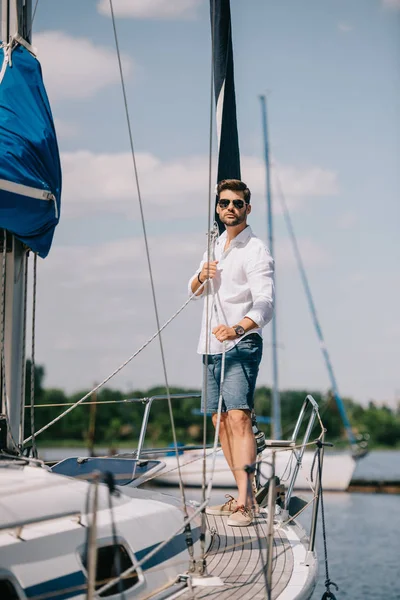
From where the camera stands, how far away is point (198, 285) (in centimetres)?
603

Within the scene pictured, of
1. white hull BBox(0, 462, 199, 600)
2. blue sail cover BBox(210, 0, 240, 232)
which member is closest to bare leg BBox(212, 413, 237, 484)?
white hull BBox(0, 462, 199, 600)

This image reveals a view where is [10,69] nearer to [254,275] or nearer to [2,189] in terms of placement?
[2,189]

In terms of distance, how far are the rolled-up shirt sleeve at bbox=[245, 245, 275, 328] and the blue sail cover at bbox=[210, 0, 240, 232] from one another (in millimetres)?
1412

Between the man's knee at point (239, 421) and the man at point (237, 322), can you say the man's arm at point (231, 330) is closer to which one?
the man at point (237, 322)

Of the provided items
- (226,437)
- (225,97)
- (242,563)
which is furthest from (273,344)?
(242,563)

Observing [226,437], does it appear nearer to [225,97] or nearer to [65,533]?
[65,533]

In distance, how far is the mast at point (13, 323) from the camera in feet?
17.2

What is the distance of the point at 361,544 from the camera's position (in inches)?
928

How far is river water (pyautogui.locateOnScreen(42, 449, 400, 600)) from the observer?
55.7 feet

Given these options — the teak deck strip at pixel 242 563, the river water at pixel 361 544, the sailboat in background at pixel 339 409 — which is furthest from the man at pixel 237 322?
the sailboat in background at pixel 339 409

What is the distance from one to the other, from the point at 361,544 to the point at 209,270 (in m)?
19.6

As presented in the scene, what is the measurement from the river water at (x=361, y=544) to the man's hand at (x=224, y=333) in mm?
10631

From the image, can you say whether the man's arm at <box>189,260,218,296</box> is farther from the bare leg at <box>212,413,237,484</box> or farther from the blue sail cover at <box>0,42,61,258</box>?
the blue sail cover at <box>0,42,61,258</box>

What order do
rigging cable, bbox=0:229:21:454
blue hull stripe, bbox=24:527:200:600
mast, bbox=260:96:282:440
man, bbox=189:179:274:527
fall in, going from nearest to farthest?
blue hull stripe, bbox=24:527:200:600 < rigging cable, bbox=0:229:21:454 < man, bbox=189:179:274:527 < mast, bbox=260:96:282:440
